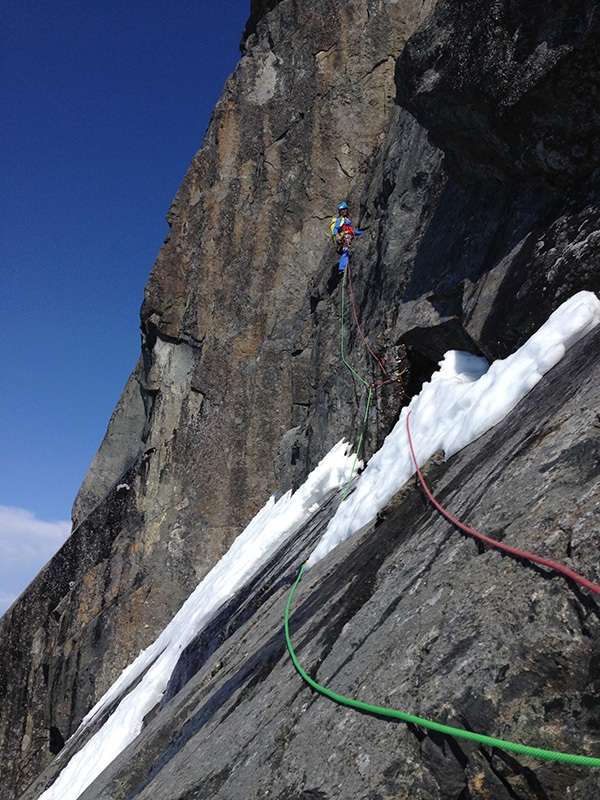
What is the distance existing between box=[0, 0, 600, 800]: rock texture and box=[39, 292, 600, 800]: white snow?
489mm

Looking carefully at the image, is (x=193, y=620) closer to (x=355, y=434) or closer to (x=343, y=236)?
(x=355, y=434)

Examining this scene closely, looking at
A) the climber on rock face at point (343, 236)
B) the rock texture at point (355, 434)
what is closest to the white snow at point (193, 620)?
the rock texture at point (355, 434)

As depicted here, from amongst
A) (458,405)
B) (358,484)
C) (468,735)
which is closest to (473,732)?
(468,735)

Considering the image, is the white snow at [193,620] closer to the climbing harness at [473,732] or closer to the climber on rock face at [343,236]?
the climber on rock face at [343,236]

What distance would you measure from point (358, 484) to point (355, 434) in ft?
11.0

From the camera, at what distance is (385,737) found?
142 inches

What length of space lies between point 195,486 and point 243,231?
8123 mm

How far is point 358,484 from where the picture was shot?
362 inches

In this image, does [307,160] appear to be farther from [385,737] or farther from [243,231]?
[385,737]

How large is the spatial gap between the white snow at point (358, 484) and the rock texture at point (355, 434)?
49 centimetres

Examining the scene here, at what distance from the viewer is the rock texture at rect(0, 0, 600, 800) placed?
3.57m

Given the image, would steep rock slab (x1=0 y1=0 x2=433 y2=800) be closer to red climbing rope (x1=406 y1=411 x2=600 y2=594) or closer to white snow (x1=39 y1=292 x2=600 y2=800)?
white snow (x1=39 y1=292 x2=600 y2=800)

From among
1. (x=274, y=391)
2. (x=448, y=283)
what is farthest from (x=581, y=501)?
(x=274, y=391)

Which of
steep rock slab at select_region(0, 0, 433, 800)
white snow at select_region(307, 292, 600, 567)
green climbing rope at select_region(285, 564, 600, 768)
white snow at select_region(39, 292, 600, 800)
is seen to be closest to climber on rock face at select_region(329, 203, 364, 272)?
steep rock slab at select_region(0, 0, 433, 800)
